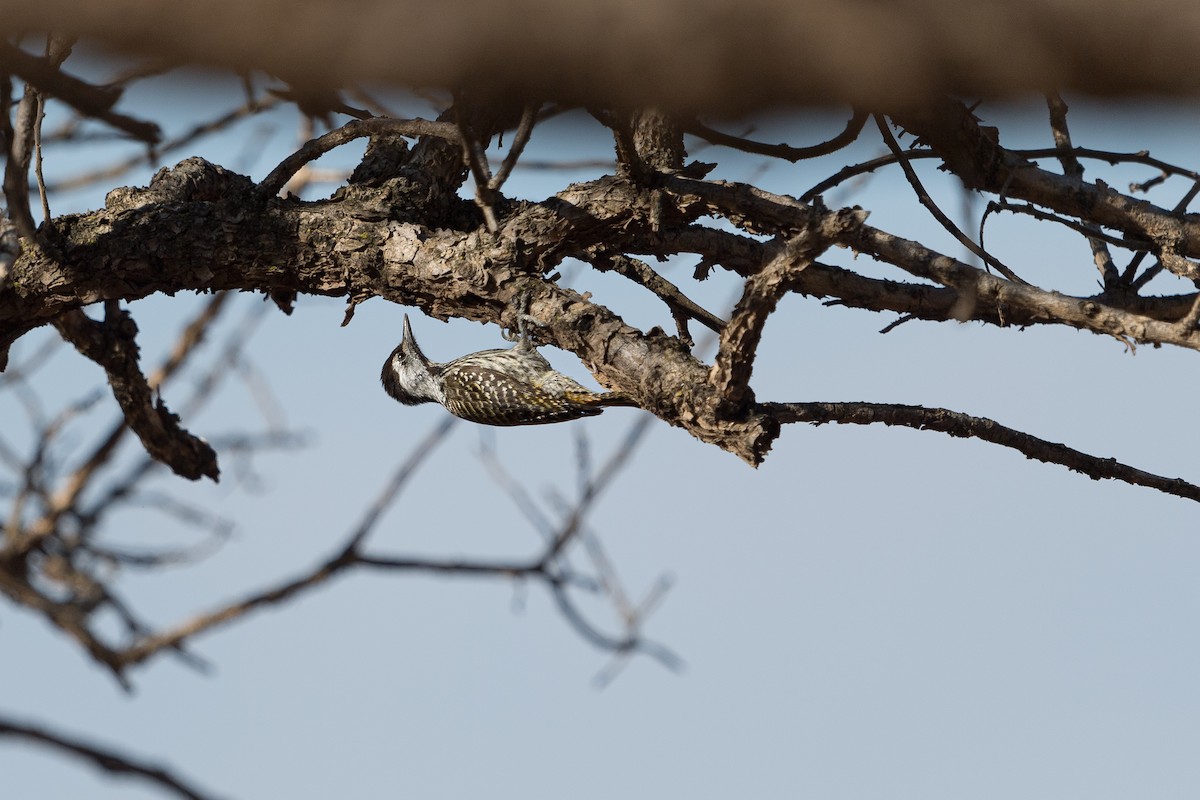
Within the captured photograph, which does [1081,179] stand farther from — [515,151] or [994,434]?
[515,151]

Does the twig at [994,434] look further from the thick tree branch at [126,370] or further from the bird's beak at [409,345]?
the bird's beak at [409,345]

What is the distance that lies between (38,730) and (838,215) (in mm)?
1531

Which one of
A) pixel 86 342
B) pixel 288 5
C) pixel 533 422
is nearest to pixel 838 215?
pixel 288 5

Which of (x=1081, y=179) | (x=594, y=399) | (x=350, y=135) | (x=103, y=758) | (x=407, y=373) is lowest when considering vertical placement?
(x=103, y=758)

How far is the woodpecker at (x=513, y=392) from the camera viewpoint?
13.3ft

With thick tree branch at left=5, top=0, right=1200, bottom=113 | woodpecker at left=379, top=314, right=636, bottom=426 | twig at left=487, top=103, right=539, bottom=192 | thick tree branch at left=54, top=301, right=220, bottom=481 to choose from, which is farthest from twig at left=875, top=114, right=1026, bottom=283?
thick tree branch at left=54, top=301, right=220, bottom=481

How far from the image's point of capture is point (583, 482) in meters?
4.45

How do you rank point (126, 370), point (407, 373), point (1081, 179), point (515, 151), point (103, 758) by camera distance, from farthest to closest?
point (407, 373) < point (126, 370) < point (1081, 179) < point (515, 151) < point (103, 758)

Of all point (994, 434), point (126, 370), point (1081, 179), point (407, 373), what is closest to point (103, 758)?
point (994, 434)

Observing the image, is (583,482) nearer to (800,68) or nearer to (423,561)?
(423,561)

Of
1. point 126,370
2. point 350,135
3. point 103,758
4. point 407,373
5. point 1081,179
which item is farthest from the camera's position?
point 407,373

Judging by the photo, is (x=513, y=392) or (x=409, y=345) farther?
(x=409, y=345)

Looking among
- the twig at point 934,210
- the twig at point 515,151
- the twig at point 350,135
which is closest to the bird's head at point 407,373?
the twig at point 350,135

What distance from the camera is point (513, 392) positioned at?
13.9 ft
